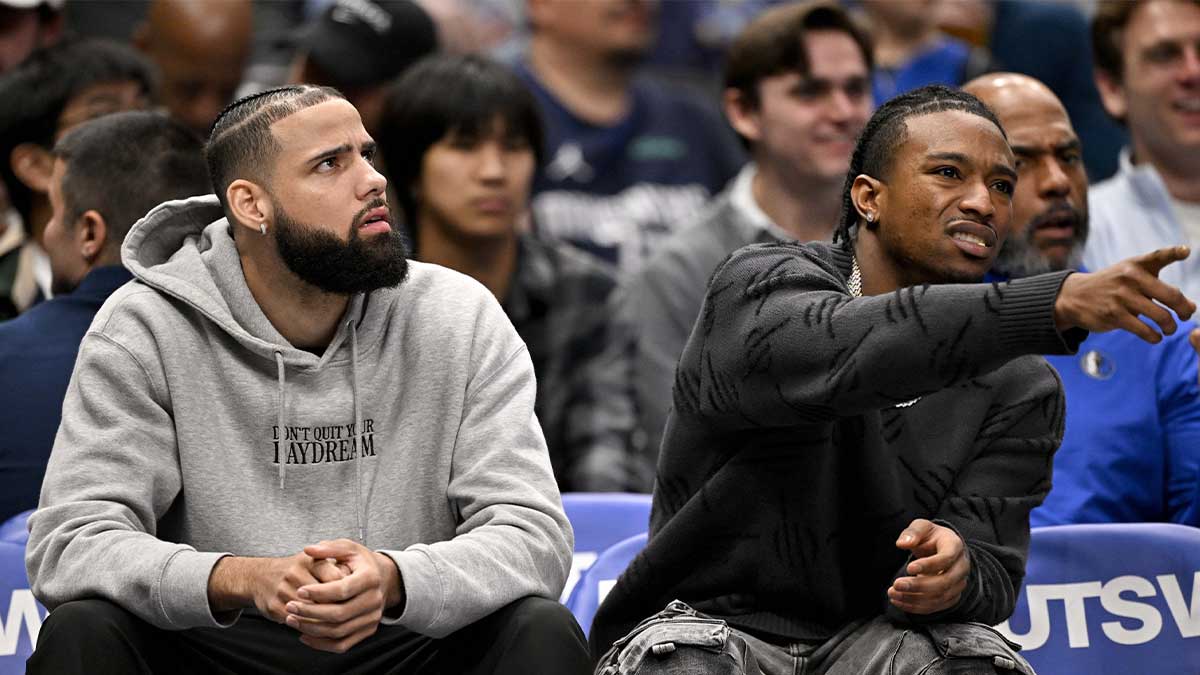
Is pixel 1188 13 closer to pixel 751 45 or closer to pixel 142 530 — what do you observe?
pixel 751 45

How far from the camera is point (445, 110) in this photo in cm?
476

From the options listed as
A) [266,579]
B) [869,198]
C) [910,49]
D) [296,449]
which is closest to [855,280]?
[869,198]

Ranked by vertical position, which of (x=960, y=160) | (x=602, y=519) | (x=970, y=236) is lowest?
(x=602, y=519)

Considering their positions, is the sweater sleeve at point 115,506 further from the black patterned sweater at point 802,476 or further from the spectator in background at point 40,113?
the spectator in background at point 40,113

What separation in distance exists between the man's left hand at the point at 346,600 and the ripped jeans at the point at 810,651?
37 cm

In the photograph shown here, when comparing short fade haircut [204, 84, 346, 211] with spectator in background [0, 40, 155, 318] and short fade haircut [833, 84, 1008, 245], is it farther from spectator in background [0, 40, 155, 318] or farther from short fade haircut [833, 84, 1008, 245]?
spectator in background [0, 40, 155, 318]

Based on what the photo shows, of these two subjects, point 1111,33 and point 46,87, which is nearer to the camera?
point 46,87

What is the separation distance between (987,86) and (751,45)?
111 cm

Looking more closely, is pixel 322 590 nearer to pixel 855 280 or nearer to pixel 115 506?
pixel 115 506

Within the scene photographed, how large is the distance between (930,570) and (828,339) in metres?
0.40

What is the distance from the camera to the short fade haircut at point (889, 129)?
9.52ft

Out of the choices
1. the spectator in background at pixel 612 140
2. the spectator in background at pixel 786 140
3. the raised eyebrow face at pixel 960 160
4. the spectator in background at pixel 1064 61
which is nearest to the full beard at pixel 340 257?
the raised eyebrow face at pixel 960 160

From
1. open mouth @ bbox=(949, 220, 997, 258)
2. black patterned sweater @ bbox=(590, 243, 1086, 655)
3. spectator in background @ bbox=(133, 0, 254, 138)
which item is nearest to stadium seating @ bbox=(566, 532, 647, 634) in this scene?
black patterned sweater @ bbox=(590, 243, 1086, 655)

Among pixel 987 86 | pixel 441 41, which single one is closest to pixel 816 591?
pixel 987 86
